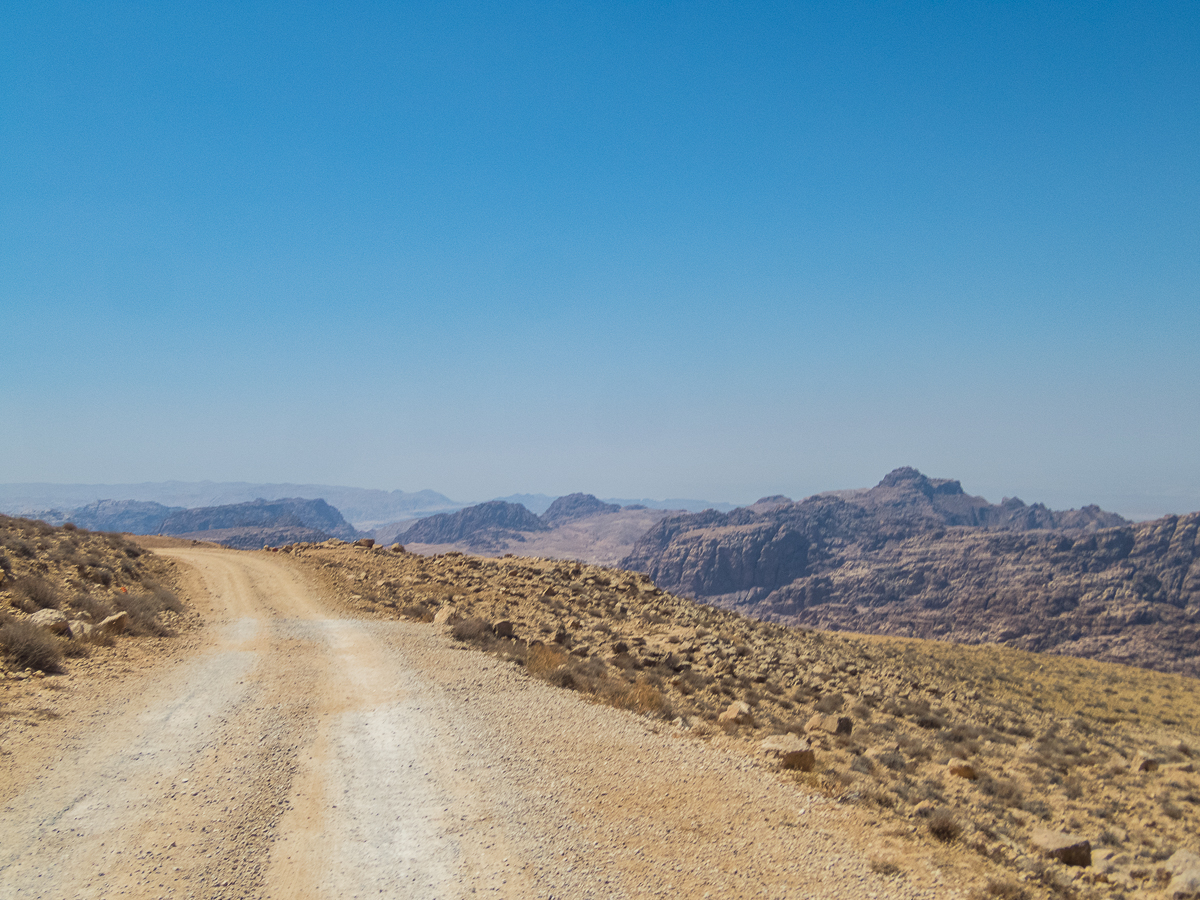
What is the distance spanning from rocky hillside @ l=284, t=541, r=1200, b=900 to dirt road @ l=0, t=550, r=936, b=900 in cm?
221

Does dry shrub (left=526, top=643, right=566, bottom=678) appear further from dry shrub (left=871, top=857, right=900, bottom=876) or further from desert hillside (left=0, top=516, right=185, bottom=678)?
desert hillside (left=0, top=516, right=185, bottom=678)

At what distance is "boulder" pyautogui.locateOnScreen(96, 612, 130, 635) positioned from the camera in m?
19.4

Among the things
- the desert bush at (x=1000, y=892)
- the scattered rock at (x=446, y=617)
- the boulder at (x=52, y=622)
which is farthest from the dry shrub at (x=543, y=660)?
the boulder at (x=52, y=622)

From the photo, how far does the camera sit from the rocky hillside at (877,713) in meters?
13.0

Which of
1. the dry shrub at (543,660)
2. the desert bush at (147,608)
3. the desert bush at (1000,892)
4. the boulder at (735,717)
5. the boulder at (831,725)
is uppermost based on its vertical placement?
the desert bush at (147,608)

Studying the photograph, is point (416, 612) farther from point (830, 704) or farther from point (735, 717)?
point (830, 704)

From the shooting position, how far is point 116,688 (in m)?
15.2

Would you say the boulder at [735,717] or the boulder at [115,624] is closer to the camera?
the boulder at [735,717]

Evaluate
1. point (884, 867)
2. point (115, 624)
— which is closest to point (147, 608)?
point (115, 624)

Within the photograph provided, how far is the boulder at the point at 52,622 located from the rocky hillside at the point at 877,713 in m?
11.5

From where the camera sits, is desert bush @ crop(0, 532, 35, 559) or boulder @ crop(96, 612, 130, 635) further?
desert bush @ crop(0, 532, 35, 559)

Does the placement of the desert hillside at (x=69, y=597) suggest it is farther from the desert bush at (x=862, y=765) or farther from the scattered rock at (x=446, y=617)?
the desert bush at (x=862, y=765)

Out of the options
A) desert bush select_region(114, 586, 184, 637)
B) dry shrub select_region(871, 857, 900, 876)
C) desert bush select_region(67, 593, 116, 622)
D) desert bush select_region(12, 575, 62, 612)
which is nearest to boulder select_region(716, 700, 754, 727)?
dry shrub select_region(871, 857, 900, 876)

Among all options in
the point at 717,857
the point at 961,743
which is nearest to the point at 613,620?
the point at 961,743
